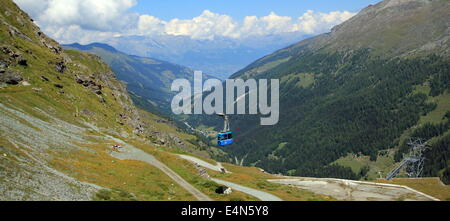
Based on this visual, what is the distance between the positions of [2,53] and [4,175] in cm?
7370

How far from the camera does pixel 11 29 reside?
124312mm

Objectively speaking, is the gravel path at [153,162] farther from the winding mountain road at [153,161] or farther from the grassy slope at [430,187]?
the grassy slope at [430,187]

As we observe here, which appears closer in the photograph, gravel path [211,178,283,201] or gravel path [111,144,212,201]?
gravel path [111,144,212,201]

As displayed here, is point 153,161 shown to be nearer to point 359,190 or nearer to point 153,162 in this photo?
point 153,162

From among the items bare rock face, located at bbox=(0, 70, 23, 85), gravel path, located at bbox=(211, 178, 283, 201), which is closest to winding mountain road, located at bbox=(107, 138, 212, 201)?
gravel path, located at bbox=(211, 178, 283, 201)

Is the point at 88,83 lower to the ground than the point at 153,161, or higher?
higher

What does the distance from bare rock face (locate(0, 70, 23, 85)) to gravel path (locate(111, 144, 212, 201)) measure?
3379 cm

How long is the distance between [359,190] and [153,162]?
44.6m

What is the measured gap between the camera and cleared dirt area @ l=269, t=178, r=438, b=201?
2810 inches

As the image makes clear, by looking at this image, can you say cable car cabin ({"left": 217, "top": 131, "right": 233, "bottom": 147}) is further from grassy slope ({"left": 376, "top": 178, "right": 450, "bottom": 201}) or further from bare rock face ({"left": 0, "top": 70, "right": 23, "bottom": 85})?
bare rock face ({"left": 0, "top": 70, "right": 23, "bottom": 85})

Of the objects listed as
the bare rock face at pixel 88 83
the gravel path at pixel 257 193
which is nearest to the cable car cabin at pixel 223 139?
the gravel path at pixel 257 193

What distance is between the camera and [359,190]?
7906 centimetres

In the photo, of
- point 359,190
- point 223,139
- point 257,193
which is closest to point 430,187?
point 359,190

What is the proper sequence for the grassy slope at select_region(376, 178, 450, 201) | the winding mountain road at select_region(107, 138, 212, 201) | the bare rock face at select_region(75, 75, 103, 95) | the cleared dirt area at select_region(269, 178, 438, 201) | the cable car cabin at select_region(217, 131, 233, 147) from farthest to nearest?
the bare rock face at select_region(75, 75, 103, 95)
the cable car cabin at select_region(217, 131, 233, 147)
the grassy slope at select_region(376, 178, 450, 201)
the cleared dirt area at select_region(269, 178, 438, 201)
the winding mountain road at select_region(107, 138, 212, 201)
